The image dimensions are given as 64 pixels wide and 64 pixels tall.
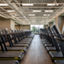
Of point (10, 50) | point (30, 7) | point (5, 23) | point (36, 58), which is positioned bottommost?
point (36, 58)

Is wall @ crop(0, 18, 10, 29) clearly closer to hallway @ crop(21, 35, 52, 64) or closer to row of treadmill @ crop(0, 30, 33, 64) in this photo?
row of treadmill @ crop(0, 30, 33, 64)

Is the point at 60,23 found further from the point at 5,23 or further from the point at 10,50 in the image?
the point at 10,50

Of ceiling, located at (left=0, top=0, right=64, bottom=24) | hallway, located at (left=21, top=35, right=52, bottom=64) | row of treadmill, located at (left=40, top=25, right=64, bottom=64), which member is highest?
ceiling, located at (left=0, top=0, right=64, bottom=24)

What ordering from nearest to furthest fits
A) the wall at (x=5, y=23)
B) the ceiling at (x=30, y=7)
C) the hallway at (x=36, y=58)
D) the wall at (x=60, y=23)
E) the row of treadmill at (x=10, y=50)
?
the row of treadmill at (x=10, y=50) < the hallway at (x=36, y=58) < the ceiling at (x=30, y=7) < the wall at (x=60, y=23) < the wall at (x=5, y=23)

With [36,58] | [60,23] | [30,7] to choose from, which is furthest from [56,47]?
[60,23]

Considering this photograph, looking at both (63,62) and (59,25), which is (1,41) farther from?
(59,25)

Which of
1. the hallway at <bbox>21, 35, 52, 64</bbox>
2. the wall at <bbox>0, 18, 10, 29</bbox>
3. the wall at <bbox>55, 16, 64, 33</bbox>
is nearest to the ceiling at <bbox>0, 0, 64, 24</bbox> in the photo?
the wall at <bbox>55, 16, 64, 33</bbox>

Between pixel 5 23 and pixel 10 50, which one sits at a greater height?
pixel 5 23

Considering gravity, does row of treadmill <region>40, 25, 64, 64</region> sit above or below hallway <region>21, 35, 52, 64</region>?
above

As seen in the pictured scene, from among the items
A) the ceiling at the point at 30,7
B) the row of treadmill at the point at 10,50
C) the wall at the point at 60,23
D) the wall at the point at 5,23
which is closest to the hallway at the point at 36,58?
the row of treadmill at the point at 10,50

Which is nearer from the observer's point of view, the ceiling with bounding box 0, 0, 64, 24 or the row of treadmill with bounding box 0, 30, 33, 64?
the row of treadmill with bounding box 0, 30, 33, 64

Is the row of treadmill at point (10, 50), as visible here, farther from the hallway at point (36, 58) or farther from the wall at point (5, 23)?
the wall at point (5, 23)

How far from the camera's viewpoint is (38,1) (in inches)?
314

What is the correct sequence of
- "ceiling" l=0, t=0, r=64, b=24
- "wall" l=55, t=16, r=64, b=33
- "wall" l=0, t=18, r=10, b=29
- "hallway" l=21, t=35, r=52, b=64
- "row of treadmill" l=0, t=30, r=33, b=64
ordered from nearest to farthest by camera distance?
1. "row of treadmill" l=0, t=30, r=33, b=64
2. "hallway" l=21, t=35, r=52, b=64
3. "ceiling" l=0, t=0, r=64, b=24
4. "wall" l=55, t=16, r=64, b=33
5. "wall" l=0, t=18, r=10, b=29
